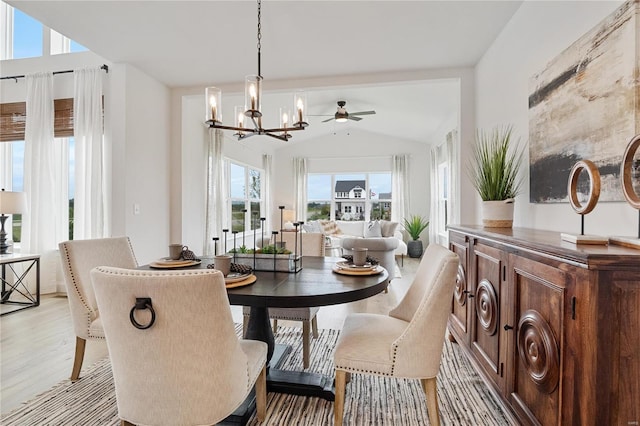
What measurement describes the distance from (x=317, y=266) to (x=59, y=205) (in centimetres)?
355

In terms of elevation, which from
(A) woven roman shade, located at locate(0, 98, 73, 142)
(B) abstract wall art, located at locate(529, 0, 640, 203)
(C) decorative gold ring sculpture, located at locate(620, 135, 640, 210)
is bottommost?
(C) decorative gold ring sculpture, located at locate(620, 135, 640, 210)

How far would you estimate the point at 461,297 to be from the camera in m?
2.27

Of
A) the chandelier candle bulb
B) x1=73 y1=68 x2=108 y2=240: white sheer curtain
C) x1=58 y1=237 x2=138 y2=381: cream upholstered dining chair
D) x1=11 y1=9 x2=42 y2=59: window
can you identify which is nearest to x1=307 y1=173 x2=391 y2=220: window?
x1=73 y1=68 x2=108 y2=240: white sheer curtain

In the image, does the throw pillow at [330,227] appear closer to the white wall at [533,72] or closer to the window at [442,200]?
the window at [442,200]

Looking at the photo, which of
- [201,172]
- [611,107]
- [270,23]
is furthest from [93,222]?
[611,107]

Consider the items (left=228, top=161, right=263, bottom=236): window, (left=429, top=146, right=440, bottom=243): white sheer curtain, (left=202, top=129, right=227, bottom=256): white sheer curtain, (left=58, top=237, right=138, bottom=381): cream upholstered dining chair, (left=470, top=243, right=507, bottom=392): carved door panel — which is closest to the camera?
(left=470, top=243, right=507, bottom=392): carved door panel

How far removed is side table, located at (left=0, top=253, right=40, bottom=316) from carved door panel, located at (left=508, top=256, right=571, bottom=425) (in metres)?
4.52

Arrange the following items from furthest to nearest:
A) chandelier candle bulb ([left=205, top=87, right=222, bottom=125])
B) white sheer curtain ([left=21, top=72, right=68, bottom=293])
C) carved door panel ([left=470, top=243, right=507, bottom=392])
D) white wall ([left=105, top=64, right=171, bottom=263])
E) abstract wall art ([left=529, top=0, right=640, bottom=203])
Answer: white sheer curtain ([left=21, top=72, right=68, bottom=293]) → white wall ([left=105, top=64, right=171, bottom=263]) → chandelier candle bulb ([left=205, top=87, right=222, bottom=125]) → carved door panel ([left=470, top=243, right=507, bottom=392]) → abstract wall art ([left=529, top=0, right=640, bottom=203])

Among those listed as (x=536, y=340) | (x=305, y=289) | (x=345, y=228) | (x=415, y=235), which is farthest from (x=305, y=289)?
(x=345, y=228)

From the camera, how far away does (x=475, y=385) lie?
2025mm

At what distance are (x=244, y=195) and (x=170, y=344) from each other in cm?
589

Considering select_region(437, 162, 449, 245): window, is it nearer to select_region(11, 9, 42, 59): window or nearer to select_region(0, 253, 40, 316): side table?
select_region(0, 253, 40, 316): side table

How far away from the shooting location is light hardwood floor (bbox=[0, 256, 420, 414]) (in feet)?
6.54

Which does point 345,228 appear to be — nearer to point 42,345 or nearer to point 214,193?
point 214,193
